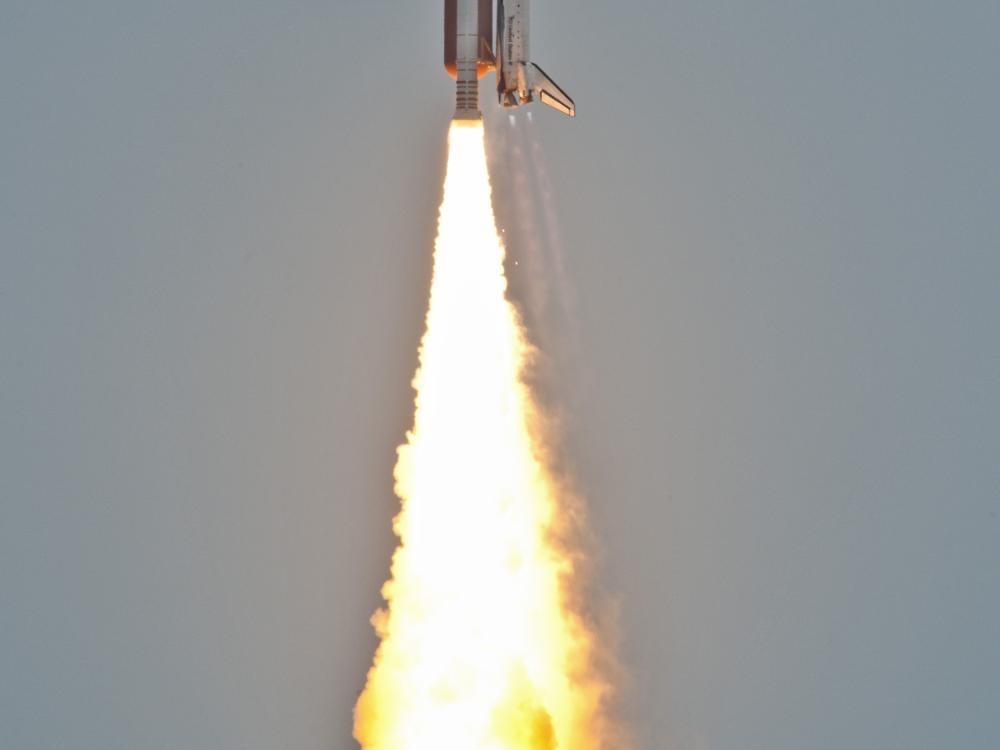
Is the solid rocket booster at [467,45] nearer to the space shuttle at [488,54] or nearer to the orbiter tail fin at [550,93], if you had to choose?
the space shuttle at [488,54]

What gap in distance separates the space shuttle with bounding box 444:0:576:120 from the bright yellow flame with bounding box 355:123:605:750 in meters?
0.45

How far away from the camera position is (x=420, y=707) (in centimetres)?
2578

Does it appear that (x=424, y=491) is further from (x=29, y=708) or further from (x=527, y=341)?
(x=29, y=708)

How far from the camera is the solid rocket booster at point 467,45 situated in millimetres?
25500

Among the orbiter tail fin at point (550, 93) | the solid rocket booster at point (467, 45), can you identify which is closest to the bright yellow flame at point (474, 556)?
the solid rocket booster at point (467, 45)

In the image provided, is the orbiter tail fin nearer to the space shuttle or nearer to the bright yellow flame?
the space shuttle

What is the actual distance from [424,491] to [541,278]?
3.68 metres

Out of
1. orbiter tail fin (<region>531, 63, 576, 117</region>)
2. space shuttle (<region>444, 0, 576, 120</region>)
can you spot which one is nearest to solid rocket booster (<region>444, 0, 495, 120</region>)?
space shuttle (<region>444, 0, 576, 120</region>)

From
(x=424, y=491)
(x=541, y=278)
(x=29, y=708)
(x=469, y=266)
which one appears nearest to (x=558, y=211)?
(x=541, y=278)

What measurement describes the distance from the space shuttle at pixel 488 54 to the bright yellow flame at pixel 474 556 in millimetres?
452

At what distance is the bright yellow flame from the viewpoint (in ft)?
84.7

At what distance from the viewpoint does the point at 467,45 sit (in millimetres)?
25531

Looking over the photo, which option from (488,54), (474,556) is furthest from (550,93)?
(474,556)

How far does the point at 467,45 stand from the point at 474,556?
5.84 meters
